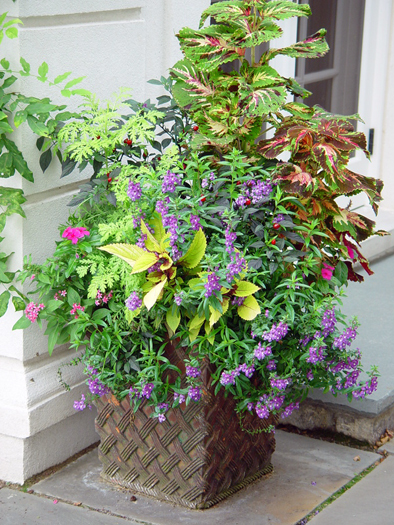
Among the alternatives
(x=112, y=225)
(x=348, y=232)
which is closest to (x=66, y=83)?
(x=112, y=225)

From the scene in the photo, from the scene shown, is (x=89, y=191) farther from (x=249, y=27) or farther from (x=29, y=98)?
(x=249, y=27)

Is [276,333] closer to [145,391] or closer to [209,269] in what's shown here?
[209,269]

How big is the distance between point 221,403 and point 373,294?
198 cm

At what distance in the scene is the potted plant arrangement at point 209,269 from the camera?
2537mm

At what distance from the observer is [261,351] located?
8.08ft

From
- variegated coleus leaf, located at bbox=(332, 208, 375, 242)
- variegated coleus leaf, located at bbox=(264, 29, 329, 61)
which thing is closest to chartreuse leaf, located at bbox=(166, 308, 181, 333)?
variegated coleus leaf, located at bbox=(332, 208, 375, 242)

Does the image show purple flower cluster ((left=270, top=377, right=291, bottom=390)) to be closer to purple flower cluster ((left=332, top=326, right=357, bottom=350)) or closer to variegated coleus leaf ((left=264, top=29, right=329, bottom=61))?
purple flower cluster ((left=332, top=326, right=357, bottom=350))

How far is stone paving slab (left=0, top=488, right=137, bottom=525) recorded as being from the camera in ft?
8.91

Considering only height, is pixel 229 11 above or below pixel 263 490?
above

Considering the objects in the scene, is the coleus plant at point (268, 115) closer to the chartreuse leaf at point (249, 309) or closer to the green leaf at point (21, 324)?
the chartreuse leaf at point (249, 309)

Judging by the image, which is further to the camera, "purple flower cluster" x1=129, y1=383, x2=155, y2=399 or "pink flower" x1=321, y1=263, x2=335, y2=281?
"pink flower" x1=321, y1=263, x2=335, y2=281

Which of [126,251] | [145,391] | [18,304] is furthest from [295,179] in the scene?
[18,304]

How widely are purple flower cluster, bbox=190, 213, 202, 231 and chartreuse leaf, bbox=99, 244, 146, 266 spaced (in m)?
0.17

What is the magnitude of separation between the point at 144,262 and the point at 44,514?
0.97 metres
